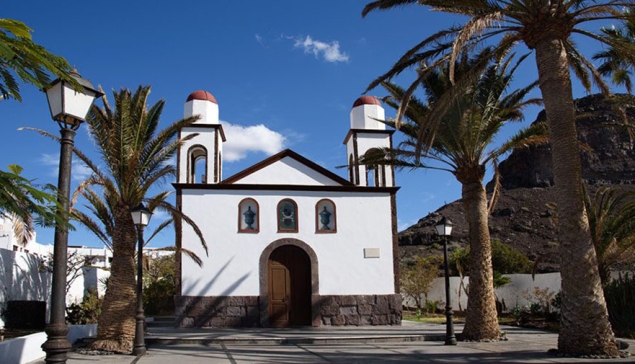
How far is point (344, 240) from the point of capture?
66.4 feet

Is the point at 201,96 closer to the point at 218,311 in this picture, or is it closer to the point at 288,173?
the point at 288,173

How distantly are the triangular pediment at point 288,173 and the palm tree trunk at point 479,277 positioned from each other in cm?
704

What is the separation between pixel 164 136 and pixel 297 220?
24.2 ft

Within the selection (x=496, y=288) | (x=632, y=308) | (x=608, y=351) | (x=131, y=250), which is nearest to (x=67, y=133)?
(x=131, y=250)

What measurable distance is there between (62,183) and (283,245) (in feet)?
46.9

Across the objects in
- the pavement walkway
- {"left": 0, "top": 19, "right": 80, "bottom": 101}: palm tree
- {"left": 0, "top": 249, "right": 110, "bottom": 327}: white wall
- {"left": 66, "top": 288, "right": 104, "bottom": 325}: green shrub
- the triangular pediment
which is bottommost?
the pavement walkway

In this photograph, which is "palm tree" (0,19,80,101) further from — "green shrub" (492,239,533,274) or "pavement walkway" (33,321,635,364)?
"green shrub" (492,239,533,274)

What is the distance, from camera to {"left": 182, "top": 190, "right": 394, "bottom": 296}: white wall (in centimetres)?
1927

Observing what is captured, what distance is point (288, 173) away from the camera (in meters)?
20.7

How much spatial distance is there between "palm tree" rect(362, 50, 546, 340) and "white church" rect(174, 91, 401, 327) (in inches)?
238

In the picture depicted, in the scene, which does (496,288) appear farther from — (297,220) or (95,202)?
(95,202)

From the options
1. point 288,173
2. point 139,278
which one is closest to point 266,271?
point 288,173

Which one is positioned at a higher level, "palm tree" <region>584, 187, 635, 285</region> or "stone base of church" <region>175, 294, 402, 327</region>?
"palm tree" <region>584, 187, 635, 285</region>

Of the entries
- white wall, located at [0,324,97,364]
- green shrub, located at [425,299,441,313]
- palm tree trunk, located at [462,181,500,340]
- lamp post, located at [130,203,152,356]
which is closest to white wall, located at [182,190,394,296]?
palm tree trunk, located at [462,181,500,340]
